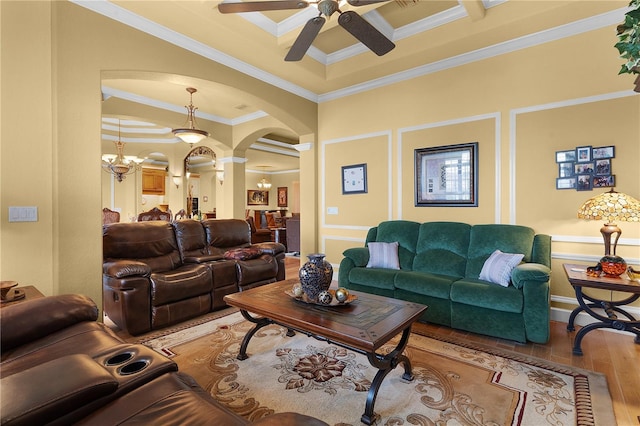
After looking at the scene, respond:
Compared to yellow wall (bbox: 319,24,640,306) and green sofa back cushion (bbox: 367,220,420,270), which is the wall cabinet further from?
green sofa back cushion (bbox: 367,220,420,270)

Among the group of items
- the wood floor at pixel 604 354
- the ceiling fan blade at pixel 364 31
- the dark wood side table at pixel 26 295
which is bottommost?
the wood floor at pixel 604 354

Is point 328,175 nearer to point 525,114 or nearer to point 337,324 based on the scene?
point 525,114

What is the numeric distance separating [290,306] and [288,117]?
3343mm

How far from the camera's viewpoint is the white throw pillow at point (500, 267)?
2.82 meters

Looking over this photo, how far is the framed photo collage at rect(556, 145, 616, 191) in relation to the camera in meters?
2.94

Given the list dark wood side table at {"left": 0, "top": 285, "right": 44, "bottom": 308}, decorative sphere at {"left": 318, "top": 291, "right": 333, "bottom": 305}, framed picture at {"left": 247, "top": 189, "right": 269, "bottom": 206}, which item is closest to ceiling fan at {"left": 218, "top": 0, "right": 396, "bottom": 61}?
decorative sphere at {"left": 318, "top": 291, "right": 333, "bottom": 305}

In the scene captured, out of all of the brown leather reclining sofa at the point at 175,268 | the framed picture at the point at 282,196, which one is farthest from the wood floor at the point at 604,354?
the framed picture at the point at 282,196

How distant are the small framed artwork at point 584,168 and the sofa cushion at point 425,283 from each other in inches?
64.7

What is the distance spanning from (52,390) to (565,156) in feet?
13.7

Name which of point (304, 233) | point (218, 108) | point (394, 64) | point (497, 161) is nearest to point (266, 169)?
point (218, 108)

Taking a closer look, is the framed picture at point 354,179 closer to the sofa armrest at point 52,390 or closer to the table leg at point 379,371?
the table leg at point 379,371

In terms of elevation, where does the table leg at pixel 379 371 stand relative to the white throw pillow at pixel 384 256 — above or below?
below

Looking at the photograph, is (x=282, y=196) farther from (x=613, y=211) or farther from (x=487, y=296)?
(x=613, y=211)

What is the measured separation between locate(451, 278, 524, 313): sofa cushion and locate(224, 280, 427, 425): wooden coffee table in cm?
89
